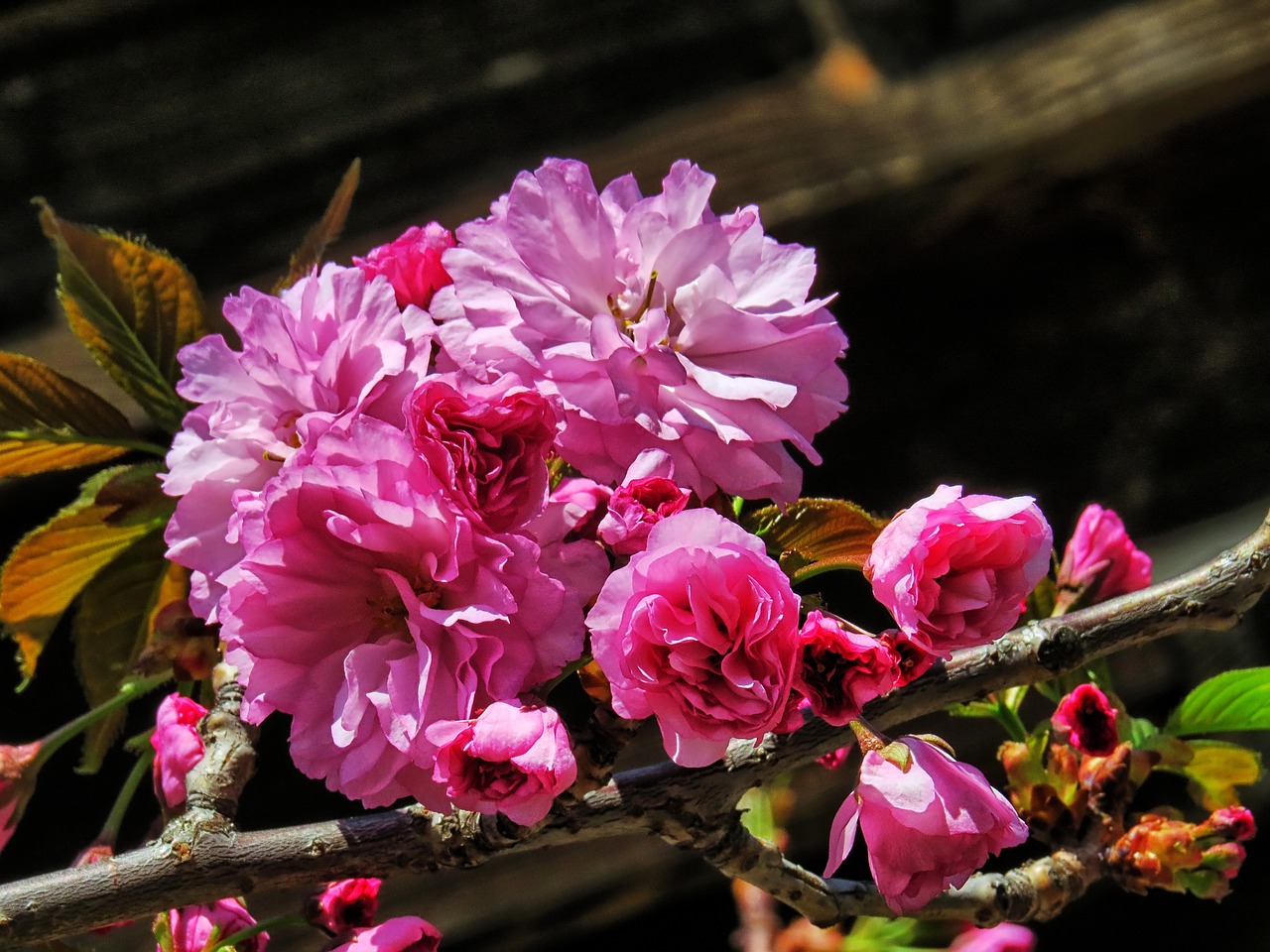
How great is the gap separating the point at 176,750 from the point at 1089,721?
44 centimetres

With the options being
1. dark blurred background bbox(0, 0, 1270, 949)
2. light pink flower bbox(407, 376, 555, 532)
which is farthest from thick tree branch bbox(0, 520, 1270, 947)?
dark blurred background bbox(0, 0, 1270, 949)

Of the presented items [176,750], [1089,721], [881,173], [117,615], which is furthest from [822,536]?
[881,173]

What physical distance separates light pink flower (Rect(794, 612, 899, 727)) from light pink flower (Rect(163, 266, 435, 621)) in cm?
19

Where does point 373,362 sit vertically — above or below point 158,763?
above

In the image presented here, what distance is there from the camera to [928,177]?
1.39m

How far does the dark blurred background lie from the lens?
1.39 m

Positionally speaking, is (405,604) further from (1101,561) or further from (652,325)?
(1101,561)

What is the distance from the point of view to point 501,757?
35 centimetres

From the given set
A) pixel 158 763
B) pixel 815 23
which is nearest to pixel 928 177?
pixel 815 23

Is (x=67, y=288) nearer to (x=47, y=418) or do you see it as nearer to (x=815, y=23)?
(x=47, y=418)

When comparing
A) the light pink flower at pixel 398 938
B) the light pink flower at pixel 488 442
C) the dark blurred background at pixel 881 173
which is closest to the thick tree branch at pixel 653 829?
the light pink flower at pixel 398 938

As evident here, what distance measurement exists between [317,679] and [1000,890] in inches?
13.3

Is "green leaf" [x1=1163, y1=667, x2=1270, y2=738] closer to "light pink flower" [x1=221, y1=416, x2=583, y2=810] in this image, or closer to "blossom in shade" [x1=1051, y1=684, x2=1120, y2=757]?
"blossom in shade" [x1=1051, y1=684, x2=1120, y2=757]

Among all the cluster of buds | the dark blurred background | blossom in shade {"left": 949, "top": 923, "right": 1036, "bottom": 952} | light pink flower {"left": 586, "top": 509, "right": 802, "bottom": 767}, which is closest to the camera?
light pink flower {"left": 586, "top": 509, "right": 802, "bottom": 767}
